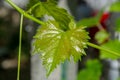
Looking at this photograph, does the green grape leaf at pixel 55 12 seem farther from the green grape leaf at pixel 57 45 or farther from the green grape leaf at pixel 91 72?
the green grape leaf at pixel 91 72

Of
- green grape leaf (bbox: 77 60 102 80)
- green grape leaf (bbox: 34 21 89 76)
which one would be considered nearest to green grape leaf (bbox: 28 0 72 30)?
green grape leaf (bbox: 34 21 89 76)

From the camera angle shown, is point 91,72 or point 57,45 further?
A: point 91,72

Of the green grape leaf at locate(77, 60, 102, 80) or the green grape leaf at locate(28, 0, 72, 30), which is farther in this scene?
the green grape leaf at locate(77, 60, 102, 80)

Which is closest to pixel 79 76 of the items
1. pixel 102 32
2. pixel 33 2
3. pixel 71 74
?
pixel 71 74

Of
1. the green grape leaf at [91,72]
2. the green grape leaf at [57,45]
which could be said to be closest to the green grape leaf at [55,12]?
the green grape leaf at [57,45]

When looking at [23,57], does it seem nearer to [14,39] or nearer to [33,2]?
[14,39]

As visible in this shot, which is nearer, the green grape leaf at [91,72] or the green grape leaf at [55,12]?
the green grape leaf at [55,12]

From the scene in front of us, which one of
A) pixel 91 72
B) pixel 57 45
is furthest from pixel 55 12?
pixel 91 72

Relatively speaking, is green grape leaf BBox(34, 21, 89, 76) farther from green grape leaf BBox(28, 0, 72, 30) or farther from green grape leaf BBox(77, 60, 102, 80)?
green grape leaf BBox(77, 60, 102, 80)

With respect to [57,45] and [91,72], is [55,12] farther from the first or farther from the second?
[91,72]
